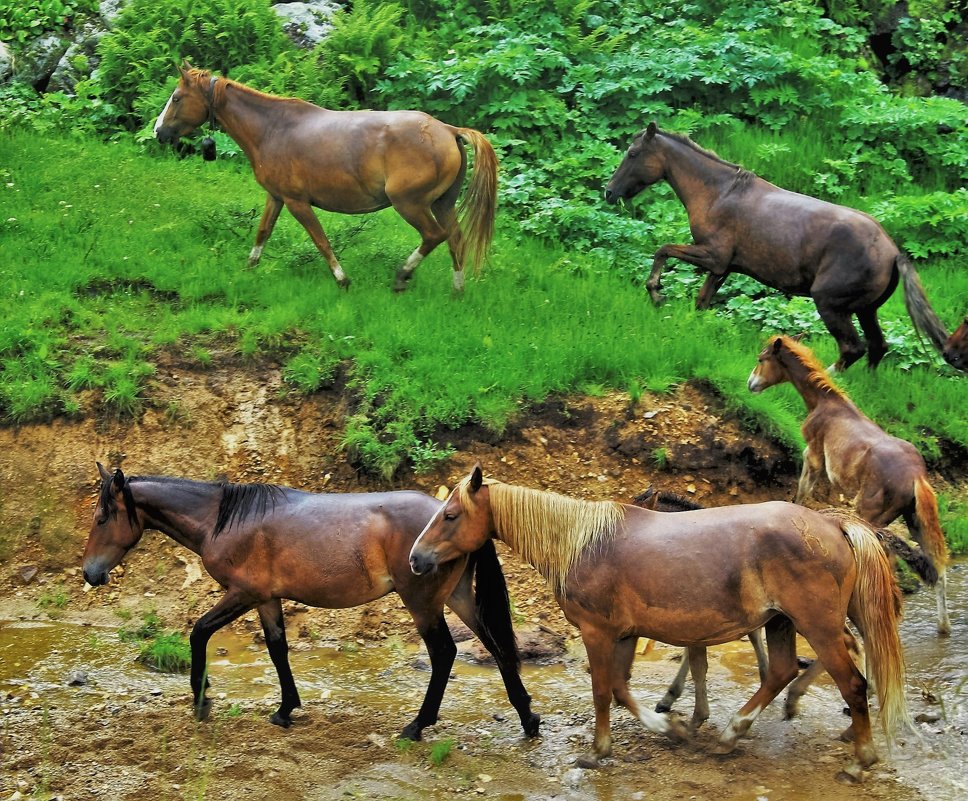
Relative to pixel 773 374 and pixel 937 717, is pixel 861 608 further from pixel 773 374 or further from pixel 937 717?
pixel 773 374

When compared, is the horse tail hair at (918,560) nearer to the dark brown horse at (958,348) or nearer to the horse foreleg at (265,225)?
the dark brown horse at (958,348)

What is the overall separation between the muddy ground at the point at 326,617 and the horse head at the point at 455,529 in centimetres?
125

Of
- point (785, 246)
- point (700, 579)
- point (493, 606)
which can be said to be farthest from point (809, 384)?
point (493, 606)

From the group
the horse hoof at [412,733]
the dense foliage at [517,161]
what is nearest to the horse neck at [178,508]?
the horse hoof at [412,733]

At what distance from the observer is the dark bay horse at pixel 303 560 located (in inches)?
294

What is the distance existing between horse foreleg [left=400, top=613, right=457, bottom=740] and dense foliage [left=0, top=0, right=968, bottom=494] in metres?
2.51

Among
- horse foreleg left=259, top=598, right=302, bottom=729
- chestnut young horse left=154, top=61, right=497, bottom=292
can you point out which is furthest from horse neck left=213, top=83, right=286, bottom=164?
horse foreleg left=259, top=598, right=302, bottom=729

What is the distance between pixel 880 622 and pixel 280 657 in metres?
3.78

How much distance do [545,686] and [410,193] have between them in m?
5.40

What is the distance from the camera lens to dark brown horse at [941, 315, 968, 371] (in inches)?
429

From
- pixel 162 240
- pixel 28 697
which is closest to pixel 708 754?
pixel 28 697

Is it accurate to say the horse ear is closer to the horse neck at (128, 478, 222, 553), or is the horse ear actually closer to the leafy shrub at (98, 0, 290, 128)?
the horse neck at (128, 478, 222, 553)

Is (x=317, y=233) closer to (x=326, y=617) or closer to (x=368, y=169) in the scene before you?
(x=368, y=169)

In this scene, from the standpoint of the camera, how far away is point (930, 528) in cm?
849
